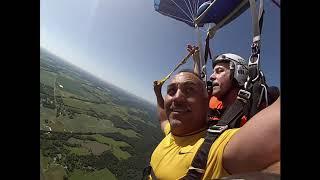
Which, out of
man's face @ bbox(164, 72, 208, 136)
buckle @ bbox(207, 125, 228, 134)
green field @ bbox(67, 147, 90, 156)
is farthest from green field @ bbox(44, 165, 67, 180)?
buckle @ bbox(207, 125, 228, 134)

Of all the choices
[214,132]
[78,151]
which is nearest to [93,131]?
[78,151]

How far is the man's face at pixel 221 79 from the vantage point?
236cm

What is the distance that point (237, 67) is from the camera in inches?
90.4

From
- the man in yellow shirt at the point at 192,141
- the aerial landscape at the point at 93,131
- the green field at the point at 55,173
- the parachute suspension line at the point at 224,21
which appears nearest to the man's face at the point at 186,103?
the man in yellow shirt at the point at 192,141

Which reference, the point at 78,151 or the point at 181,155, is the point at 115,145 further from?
the point at 181,155

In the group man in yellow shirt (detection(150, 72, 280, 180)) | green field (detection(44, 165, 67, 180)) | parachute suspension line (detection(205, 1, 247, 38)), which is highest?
parachute suspension line (detection(205, 1, 247, 38))

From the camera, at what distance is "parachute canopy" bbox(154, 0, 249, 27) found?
2.31 meters

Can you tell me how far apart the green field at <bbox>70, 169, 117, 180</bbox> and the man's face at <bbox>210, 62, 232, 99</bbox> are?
2.30 ft

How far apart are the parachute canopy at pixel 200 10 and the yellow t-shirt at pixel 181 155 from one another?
572 millimetres

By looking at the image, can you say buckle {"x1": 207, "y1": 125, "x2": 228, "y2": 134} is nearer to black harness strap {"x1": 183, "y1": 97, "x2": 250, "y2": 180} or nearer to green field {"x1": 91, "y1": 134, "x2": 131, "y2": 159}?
black harness strap {"x1": 183, "y1": 97, "x2": 250, "y2": 180}

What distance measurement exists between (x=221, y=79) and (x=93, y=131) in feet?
2.49

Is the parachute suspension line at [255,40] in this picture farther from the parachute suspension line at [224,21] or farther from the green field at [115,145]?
the green field at [115,145]
